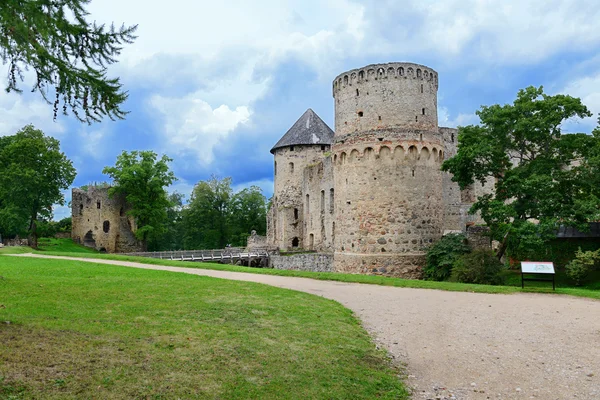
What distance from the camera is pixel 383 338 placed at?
378 inches

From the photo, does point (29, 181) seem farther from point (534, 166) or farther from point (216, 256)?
point (534, 166)

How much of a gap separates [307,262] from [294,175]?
1462 cm

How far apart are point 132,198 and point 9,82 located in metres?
41.4

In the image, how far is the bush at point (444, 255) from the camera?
23.3 meters

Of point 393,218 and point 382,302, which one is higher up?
point 393,218

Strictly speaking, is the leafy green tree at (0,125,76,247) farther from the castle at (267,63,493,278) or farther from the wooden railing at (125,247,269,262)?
the castle at (267,63,493,278)

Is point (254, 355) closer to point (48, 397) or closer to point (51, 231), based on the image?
point (48, 397)

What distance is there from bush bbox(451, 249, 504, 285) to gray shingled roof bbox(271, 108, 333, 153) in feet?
82.5

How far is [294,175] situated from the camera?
146 ft

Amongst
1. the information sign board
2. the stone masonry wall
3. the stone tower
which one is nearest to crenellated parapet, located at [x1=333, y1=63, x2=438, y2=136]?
the information sign board

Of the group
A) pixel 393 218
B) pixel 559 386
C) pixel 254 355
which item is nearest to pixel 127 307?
pixel 254 355

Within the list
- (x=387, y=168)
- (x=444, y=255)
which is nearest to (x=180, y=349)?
(x=444, y=255)

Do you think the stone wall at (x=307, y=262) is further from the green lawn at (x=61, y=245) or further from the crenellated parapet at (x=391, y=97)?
the green lawn at (x=61, y=245)

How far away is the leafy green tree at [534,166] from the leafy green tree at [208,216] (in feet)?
135
